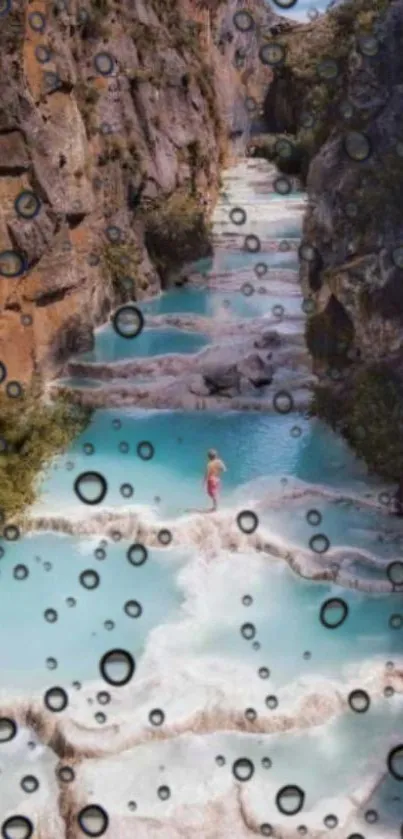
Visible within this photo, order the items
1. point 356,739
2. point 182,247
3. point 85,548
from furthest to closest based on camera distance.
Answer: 1. point 182,247
2. point 85,548
3. point 356,739

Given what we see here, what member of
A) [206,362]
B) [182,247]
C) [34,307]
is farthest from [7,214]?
[206,362]

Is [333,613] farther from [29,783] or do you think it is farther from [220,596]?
[29,783]

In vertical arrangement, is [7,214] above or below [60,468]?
above

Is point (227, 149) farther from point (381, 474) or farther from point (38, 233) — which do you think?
point (381, 474)

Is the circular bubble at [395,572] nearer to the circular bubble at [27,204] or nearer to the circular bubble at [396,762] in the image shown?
the circular bubble at [396,762]

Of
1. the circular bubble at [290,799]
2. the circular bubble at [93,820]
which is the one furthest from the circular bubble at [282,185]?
the circular bubble at [93,820]

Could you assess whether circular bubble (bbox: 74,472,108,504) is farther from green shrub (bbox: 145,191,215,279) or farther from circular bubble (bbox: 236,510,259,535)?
green shrub (bbox: 145,191,215,279)
